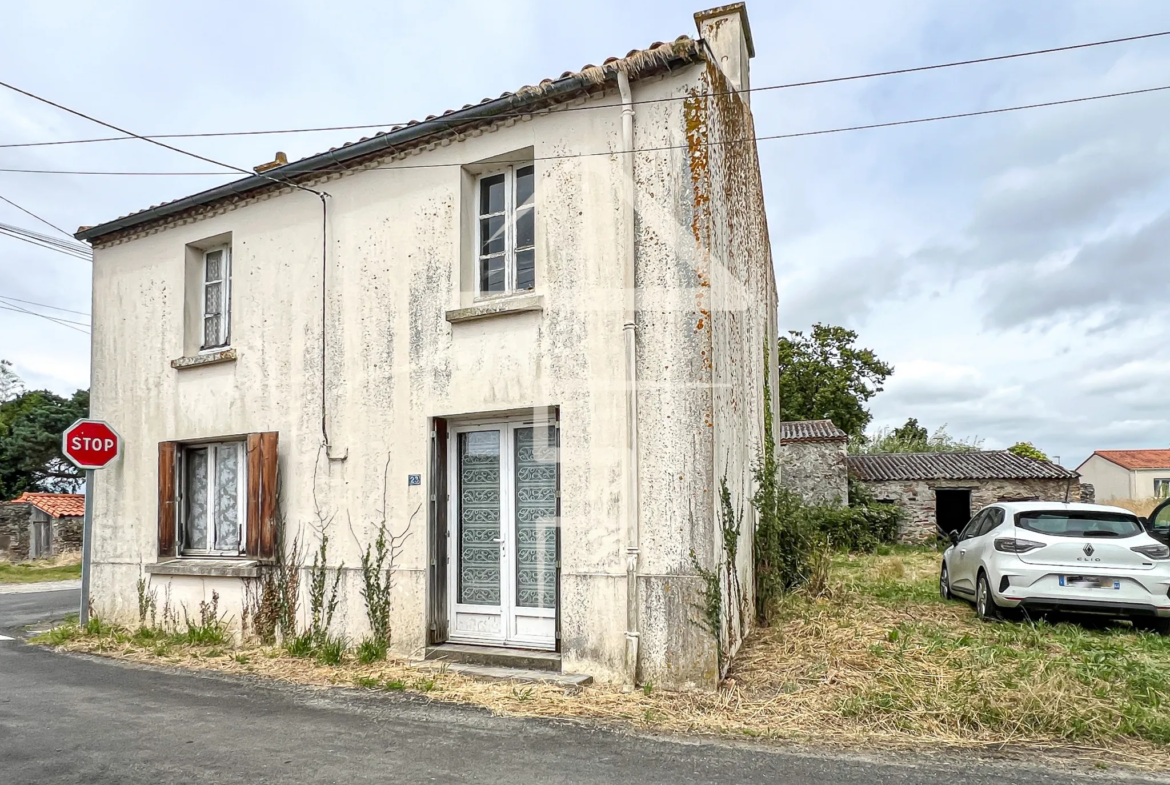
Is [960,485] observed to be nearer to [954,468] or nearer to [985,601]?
[954,468]

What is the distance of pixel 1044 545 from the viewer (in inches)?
355

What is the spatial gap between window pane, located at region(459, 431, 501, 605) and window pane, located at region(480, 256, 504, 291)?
4.82 ft

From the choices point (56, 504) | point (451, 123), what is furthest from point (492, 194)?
point (56, 504)

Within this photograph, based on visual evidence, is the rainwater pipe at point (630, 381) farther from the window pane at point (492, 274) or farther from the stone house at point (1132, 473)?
the stone house at point (1132, 473)

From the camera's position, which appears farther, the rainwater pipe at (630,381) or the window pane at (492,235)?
the window pane at (492,235)

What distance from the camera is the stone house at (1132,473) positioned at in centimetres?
6012

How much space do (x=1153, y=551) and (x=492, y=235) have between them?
7654mm

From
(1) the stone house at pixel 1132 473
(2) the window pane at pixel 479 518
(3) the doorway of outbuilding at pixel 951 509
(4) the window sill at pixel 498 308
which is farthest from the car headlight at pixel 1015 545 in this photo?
(1) the stone house at pixel 1132 473

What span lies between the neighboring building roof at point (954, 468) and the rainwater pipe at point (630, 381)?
68.1 feet

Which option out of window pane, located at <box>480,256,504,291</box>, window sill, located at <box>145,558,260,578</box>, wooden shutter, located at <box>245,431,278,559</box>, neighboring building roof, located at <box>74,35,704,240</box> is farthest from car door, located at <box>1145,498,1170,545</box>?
window sill, located at <box>145,558,260,578</box>

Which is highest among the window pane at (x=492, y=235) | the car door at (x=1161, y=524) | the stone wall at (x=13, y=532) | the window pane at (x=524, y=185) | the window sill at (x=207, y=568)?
the window pane at (x=524, y=185)

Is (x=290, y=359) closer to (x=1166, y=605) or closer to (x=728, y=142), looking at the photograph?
(x=728, y=142)

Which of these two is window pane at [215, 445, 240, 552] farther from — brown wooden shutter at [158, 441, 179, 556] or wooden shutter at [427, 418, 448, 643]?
wooden shutter at [427, 418, 448, 643]

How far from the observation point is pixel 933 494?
25.8m
